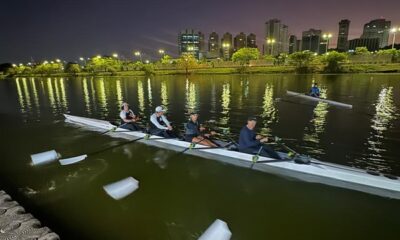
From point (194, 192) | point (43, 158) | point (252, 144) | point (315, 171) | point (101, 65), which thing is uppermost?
point (101, 65)

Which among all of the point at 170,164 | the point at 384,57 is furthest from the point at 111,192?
the point at 384,57

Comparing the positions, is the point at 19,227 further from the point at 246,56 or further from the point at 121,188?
the point at 246,56

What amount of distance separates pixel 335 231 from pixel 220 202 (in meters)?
3.78

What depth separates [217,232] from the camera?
272 inches

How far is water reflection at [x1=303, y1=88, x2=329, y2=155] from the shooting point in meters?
14.2

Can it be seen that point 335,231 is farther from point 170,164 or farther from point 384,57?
point 384,57

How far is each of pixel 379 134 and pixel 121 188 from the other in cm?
1672

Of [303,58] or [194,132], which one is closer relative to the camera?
[194,132]

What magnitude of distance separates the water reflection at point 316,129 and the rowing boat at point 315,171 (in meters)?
3.92

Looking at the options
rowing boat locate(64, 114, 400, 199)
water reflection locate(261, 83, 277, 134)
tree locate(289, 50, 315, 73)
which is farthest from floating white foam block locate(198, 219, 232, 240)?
tree locate(289, 50, 315, 73)

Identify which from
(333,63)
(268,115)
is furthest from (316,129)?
(333,63)

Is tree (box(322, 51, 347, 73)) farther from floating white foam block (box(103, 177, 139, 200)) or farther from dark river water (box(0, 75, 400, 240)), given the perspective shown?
floating white foam block (box(103, 177, 139, 200))

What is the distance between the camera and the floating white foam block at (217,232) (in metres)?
6.73

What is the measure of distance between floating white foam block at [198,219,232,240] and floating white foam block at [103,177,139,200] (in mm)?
3941
